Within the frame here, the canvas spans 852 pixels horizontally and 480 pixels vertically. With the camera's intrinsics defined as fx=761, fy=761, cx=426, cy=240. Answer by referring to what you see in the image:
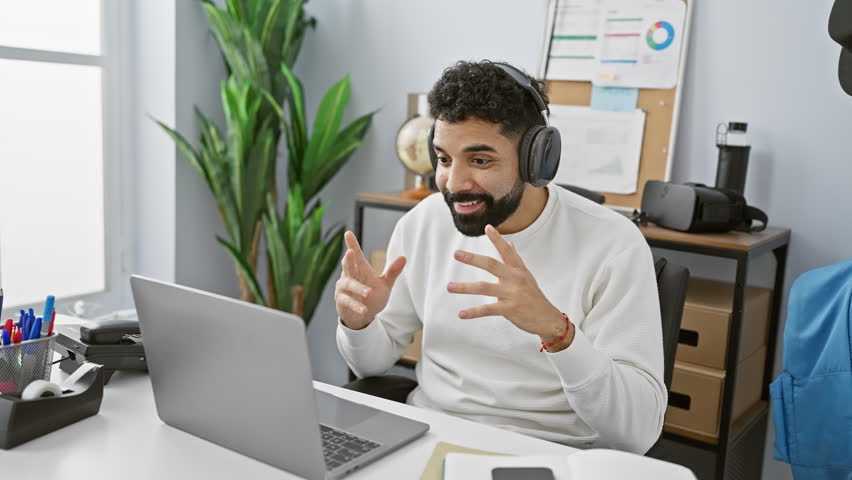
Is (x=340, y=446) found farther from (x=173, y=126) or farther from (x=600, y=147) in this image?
(x=173, y=126)

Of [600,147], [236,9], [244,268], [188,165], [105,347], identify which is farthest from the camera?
[188,165]

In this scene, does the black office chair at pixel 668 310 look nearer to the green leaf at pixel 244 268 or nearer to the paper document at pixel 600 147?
the paper document at pixel 600 147

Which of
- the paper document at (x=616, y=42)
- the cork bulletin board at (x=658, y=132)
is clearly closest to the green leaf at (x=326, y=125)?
the paper document at (x=616, y=42)

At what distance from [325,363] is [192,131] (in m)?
1.12

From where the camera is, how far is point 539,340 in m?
1.41

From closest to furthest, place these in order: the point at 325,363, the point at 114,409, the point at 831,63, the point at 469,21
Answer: the point at 114,409 < the point at 831,63 < the point at 469,21 < the point at 325,363

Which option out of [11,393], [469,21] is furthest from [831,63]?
[11,393]

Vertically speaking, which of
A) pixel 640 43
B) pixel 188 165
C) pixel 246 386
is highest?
pixel 640 43

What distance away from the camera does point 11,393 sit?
1050 millimetres

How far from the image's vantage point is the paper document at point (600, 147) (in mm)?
2396

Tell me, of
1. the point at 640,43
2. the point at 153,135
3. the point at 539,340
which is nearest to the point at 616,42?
the point at 640,43

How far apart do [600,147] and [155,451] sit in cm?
181

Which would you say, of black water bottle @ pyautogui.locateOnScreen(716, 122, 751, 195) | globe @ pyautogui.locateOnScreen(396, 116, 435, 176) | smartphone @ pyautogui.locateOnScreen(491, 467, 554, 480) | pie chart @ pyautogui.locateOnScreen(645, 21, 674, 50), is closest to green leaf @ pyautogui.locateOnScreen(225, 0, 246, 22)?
globe @ pyautogui.locateOnScreen(396, 116, 435, 176)

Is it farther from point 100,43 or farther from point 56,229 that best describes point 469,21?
point 56,229
